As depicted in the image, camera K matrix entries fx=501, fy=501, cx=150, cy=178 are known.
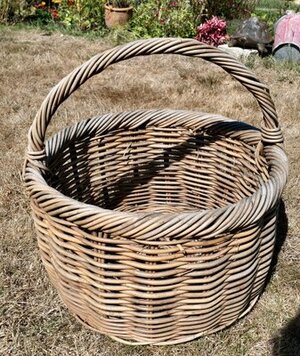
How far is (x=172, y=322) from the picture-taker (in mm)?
1217

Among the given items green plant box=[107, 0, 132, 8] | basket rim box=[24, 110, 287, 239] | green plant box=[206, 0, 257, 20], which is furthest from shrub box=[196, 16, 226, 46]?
basket rim box=[24, 110, 287, 239]

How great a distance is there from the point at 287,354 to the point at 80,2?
380cm

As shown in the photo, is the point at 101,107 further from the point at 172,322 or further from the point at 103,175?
the point at 172,322

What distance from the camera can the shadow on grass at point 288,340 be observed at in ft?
4.40

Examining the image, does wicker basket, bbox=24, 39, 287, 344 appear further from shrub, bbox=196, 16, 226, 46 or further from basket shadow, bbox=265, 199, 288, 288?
shrub, bbox=196, 16, 226, 46

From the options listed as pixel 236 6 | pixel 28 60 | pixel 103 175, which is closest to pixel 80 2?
pixel 28 60

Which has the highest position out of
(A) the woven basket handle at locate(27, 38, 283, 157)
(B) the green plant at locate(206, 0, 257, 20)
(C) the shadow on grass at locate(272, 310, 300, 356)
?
(A) the woven basket handle at locate(27, 38, 283, 157)

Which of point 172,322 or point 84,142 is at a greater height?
point 84,142

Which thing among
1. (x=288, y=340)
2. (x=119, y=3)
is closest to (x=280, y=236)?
(x=288, y=340)

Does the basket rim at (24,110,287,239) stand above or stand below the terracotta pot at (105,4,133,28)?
above

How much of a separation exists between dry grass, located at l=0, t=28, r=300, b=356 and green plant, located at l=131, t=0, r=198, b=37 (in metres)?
0.41

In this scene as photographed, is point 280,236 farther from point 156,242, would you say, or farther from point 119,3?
point 119,3

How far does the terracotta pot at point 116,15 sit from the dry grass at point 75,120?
1.52 ft

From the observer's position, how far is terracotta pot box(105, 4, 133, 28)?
429cm
